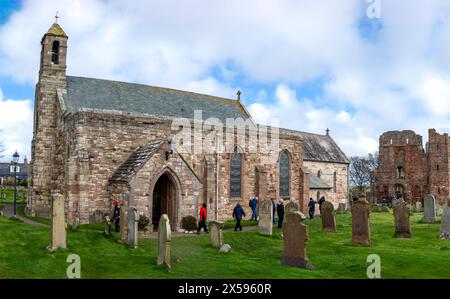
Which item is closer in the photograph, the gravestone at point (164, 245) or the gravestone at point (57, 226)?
the gravestone at point (164, 245)

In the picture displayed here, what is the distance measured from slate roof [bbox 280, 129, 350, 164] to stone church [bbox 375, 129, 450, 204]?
13.1 m

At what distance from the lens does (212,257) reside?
14156mm

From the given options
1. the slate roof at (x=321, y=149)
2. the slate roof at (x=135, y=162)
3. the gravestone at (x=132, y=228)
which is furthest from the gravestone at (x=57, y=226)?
the slate roof at (x=321, y=149)

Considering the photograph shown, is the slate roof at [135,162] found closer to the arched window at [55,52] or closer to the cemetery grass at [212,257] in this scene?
the cemetery grass at [212,257]

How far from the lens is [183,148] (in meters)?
25.8

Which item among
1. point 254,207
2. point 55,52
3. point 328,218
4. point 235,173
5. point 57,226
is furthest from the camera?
point 55,52

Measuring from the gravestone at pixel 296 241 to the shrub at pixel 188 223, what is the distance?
7825mm

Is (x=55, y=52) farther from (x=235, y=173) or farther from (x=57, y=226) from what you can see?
(x=57, y=226)

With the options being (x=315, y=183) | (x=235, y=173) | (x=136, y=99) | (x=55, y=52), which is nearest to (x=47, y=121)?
(x=55, y=52)

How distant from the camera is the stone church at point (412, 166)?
5741 cm

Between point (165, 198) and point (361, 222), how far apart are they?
1014cm

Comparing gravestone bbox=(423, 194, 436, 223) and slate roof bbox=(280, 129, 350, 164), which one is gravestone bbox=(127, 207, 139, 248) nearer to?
gravestone bbox=(423, 194, 436, 223)

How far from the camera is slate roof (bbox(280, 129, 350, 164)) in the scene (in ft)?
157

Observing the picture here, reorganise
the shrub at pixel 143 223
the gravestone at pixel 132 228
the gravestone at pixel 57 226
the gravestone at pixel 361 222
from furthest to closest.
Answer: the shrub at pixel 143 223, the gravestone at pixel 361 222, the gravestone at pixel 132 228, the gravestone at pixel 57 226
